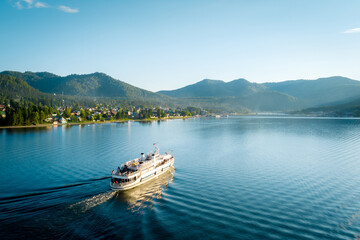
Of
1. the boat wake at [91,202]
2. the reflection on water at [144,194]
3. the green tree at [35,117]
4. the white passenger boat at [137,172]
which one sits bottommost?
the reflection on water at [144,194]

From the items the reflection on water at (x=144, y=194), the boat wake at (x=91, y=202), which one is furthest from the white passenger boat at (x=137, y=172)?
the boat wake at (x=91, y=202)

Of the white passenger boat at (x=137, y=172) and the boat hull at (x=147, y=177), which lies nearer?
the boat hull at (x=147, y=177)

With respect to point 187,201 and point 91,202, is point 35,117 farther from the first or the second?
point 187,201

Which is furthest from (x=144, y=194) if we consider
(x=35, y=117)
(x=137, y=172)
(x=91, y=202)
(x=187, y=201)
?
(x=35, y=117)

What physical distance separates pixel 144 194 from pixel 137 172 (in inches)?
135

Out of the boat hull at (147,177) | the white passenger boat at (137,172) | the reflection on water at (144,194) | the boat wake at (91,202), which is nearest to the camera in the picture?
the boat wake at (91,202)

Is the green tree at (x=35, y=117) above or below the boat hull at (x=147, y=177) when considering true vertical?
above

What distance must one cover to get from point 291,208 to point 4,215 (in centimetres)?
2788

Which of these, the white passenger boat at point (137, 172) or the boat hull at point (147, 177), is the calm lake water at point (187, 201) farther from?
the white passenger boat at point (137, 172)

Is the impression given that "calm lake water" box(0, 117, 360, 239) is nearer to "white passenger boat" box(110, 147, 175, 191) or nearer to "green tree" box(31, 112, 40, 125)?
"white passenger boat" box(110, 147, 175, 191)

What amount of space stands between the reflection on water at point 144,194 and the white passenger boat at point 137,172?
2.49 ft

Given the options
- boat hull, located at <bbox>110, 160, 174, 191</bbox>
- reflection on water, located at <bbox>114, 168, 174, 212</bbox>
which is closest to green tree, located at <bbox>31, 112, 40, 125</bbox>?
boat hull, located at <bbox>110, 160, 174, 191</bbox>

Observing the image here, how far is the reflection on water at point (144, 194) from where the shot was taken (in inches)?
952

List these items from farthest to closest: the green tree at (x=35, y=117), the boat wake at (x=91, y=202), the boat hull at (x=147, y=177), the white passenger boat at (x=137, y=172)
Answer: the green tree at (x=35, y=117)
the white passenger boat at (x=137, y=172)
the boat hull at (x=147, y=177)
the boat wake at (x=91, y=202)
